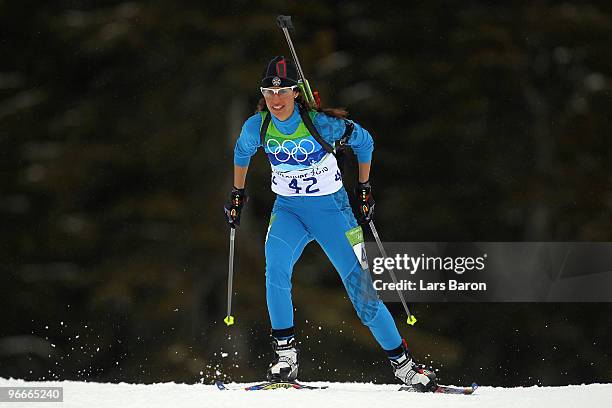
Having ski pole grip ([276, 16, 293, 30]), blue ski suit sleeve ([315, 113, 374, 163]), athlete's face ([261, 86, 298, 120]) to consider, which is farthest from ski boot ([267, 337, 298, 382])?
ski pole grip ([276, 16, 293, 30])

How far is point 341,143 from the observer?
15.2 feet

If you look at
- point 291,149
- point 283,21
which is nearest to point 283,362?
point 291,149

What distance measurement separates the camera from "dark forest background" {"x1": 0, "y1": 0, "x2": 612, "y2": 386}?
562 centimetres

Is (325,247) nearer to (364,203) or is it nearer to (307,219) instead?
(307,219)

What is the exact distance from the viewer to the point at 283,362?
15.0 ft

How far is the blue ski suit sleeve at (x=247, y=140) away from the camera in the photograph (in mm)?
4590

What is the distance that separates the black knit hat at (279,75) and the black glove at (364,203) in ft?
2.25

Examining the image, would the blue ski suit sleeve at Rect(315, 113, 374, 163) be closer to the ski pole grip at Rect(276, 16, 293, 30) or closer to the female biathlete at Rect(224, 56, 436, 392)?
the female biathlete at Rect(224, 56, 436, 392)

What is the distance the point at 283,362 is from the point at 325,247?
624 mm

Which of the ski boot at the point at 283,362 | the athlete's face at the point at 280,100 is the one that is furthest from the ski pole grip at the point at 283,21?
the ski boot at the point at 283,362

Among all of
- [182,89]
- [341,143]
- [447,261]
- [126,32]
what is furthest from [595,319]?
[126,32]

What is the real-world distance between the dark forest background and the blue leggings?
1047mm

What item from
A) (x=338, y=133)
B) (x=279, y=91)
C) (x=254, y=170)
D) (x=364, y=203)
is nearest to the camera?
(x=279, y=91)

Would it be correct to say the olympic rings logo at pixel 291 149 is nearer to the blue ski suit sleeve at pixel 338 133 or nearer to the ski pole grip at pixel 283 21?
the blue ski suit sleeve at pixel 338 133
